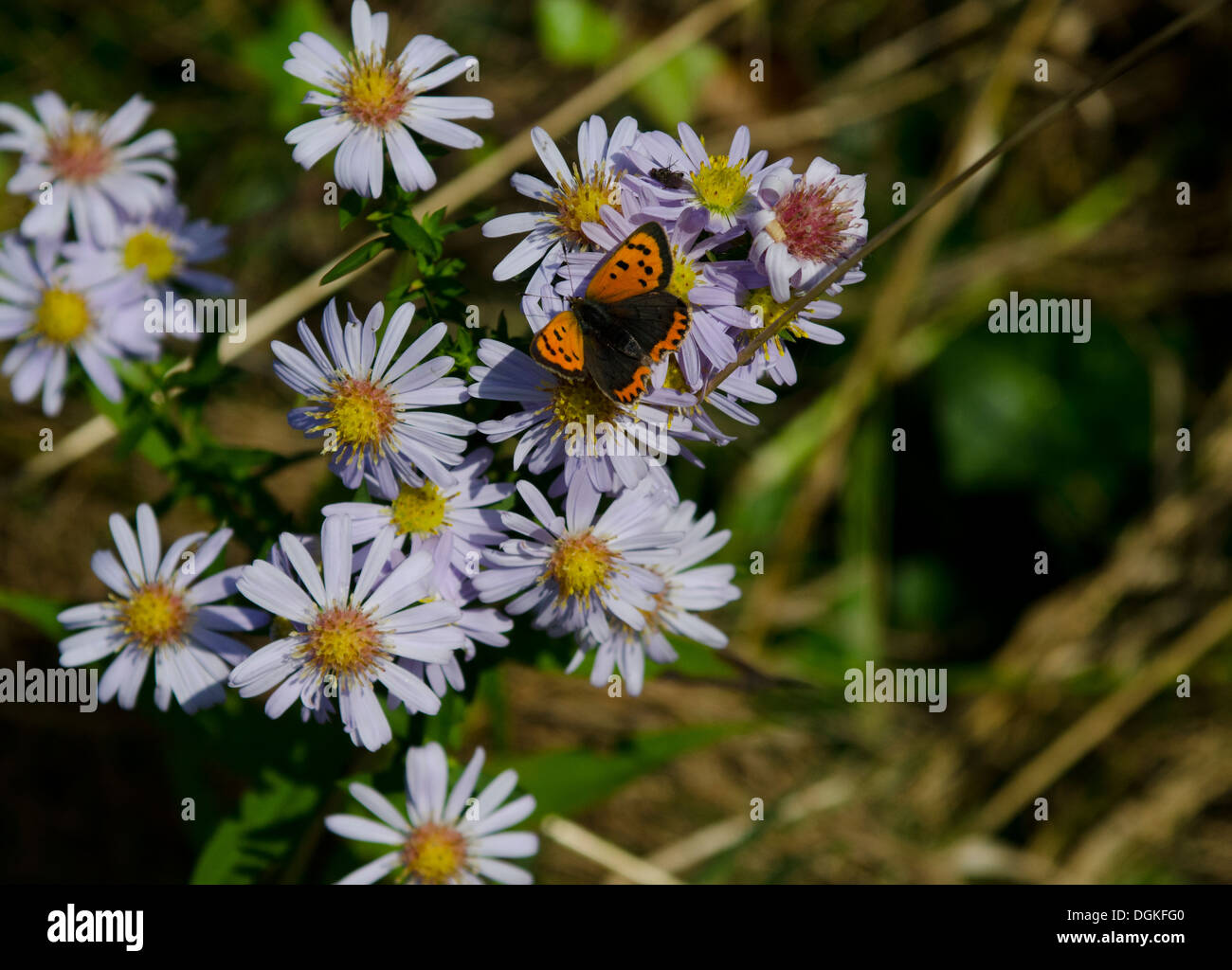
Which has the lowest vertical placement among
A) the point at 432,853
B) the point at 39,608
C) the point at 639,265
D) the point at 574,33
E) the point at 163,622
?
the point at 432,853

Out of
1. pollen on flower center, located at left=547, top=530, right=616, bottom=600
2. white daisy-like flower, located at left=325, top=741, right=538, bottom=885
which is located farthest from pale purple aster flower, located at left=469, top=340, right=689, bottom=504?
white daisy-like flower, located at left=325, top=741, right=538, bottom=885

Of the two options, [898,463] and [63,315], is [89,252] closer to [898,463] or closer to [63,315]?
[63,315]

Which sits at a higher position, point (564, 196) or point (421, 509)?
point (564, 196)

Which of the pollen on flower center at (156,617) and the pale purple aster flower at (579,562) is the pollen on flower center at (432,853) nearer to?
the pale purple aster flower at (579,562)

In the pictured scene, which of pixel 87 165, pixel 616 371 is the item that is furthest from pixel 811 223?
pixel 87 165

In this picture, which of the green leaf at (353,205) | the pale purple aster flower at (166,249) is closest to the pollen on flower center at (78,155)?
the pale purple aster flower at (166,249)
